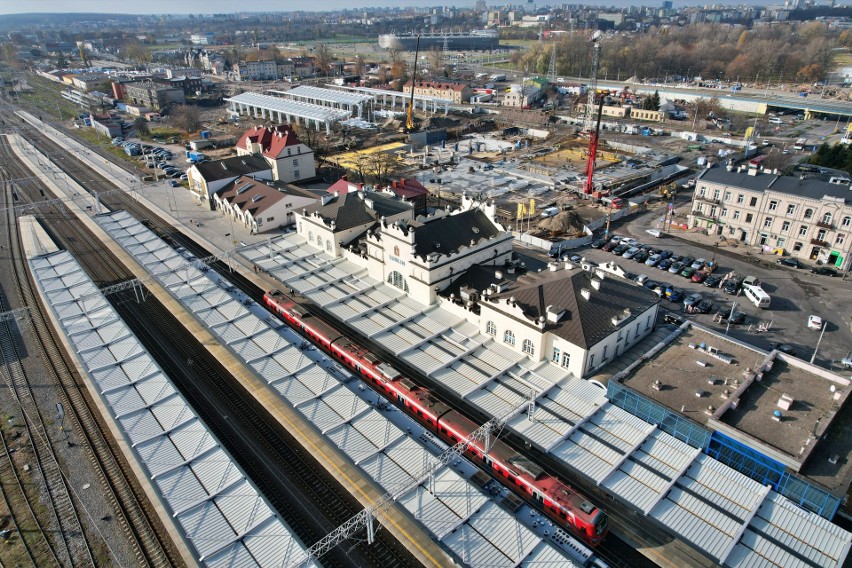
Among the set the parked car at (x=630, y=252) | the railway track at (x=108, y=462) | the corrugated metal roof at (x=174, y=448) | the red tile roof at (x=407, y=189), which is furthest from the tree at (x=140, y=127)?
the parked car at (x=630, y=252)

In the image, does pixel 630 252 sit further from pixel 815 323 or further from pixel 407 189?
pixel 407 189

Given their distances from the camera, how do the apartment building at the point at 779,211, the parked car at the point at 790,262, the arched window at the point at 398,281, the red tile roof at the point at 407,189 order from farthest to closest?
1. the red tile roof at the point at 407,189
2. the parked car at the point at 790,262
3. the apartment building at the point at 779,211
4. the arched window at the point at 398,281

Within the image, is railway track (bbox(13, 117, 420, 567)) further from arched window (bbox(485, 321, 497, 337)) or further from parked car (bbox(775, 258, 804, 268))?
parked car (bbox(775, 258, 804, 268))

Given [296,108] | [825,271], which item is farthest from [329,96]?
[825,271]

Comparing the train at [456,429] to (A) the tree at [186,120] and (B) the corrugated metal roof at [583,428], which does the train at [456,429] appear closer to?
(B) the corrugated metal roof at [583,428]

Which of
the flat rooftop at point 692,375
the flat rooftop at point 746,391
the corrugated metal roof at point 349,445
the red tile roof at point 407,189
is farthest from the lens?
the red tile roof at point 407,189

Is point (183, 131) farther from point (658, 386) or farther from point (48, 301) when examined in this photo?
point (658, 386)
